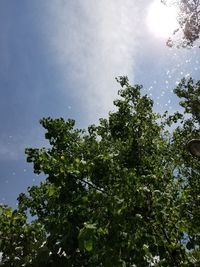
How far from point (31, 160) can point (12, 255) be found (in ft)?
6.55

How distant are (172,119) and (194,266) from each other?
10.5 m

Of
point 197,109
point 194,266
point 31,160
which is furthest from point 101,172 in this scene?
point 197,109

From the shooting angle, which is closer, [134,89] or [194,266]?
[194,266]

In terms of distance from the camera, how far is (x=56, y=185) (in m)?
6.76

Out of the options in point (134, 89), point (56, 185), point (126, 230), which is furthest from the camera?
point (134, 89)

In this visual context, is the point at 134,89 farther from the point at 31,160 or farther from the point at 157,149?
the point at 31,160

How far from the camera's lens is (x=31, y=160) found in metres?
8.19

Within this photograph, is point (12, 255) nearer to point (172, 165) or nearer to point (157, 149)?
→ point (157, 149)

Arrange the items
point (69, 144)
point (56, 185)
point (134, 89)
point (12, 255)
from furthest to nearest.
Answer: point (134, 89) → point (69, 144) → point (12, 255) → point (56, 185)

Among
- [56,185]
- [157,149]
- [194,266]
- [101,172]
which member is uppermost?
[157,149]

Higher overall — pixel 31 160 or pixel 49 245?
pixel 31 160

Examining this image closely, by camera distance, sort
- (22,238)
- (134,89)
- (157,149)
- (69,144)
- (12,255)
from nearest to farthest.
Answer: (12,255) < (22,238) < (69,144) < (157,149) < (134,89)

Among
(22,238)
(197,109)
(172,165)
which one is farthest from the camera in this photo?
(197,109)

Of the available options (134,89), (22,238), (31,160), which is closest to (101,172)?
(31,160)
